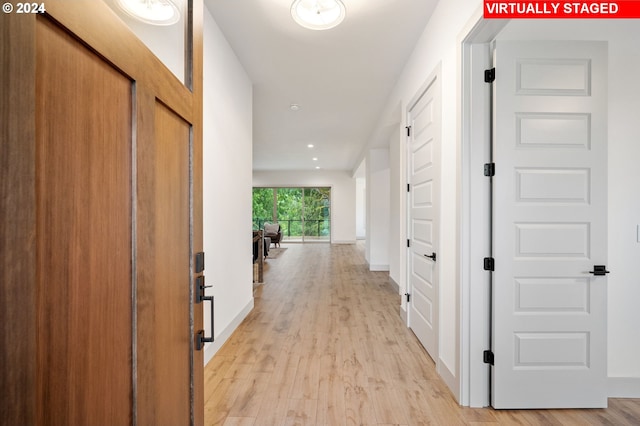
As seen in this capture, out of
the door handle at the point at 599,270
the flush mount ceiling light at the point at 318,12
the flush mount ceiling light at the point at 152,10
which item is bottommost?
the door handle at the point at 599,270

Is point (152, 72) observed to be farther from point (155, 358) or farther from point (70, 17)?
point (155, 358)

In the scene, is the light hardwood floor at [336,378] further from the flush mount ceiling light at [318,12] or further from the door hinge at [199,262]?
the flush mount ceiling light at [318,12]

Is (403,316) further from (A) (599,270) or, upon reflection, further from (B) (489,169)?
(B) (489,169)

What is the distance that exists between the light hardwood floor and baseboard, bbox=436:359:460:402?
Result: 0.13ft

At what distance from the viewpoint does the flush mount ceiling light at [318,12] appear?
2.24 meters

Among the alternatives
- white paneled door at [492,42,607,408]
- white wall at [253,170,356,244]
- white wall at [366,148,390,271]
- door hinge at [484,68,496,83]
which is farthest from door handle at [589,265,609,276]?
white wall at [253,170,356,244]

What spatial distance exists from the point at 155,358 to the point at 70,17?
87 cm

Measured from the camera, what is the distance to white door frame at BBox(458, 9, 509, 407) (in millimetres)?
1961

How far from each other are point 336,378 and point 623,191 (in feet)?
7.51

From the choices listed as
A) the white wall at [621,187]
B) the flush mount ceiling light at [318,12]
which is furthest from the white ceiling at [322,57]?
the white wall at [621,187]

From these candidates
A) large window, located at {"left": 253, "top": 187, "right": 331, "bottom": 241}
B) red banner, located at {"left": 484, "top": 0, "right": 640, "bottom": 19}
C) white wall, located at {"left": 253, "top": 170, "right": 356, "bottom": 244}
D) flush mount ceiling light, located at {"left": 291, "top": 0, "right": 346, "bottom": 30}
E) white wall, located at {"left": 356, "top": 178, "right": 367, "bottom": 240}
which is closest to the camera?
red banner, located at {"left": 484, "top": 0, "right": 640, "bottom": 19}

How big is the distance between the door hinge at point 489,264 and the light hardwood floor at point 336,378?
0.85 metres

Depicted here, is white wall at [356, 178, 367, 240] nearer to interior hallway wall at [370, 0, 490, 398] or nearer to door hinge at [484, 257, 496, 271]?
interior hallway wall at [370, 0, 490, 398]

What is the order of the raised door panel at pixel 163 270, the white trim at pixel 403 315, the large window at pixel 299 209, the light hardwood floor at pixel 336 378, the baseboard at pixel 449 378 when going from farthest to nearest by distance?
the large window at pixel 299 209, the white trim at pixel 403 315, the baseboard at pixel 449 378, the light hardwood floor at pixel 336 378, the raised door panel at pixel 163 270
